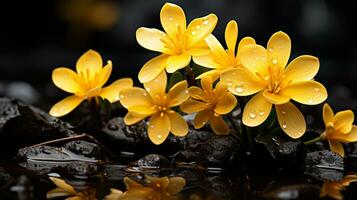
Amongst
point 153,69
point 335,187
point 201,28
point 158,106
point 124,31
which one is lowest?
point 335,187

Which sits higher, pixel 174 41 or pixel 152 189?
pixel 174 41

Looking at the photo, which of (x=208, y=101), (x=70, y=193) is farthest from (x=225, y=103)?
(x=70, y=193)

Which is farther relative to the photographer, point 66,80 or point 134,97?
point 66,80

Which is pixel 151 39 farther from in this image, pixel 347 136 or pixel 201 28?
pixel 347 136

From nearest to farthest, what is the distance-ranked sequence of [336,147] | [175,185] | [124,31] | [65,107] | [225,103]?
[175,185]
[225,103]
[336,147]
[65,107]
[124,31]

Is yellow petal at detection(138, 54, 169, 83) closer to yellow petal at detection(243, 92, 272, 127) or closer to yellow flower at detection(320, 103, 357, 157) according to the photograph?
yellow petal at detection(243, 92, 272, 127)

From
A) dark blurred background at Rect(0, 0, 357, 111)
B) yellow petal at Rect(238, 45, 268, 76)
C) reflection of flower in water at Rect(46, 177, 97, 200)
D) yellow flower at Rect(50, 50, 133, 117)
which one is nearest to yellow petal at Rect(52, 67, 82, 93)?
yellow flower at Rect(50, 50, 133, 117)

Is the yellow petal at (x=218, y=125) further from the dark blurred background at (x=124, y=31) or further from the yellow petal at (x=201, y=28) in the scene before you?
the dark blurred background at (x=124, y=31)
